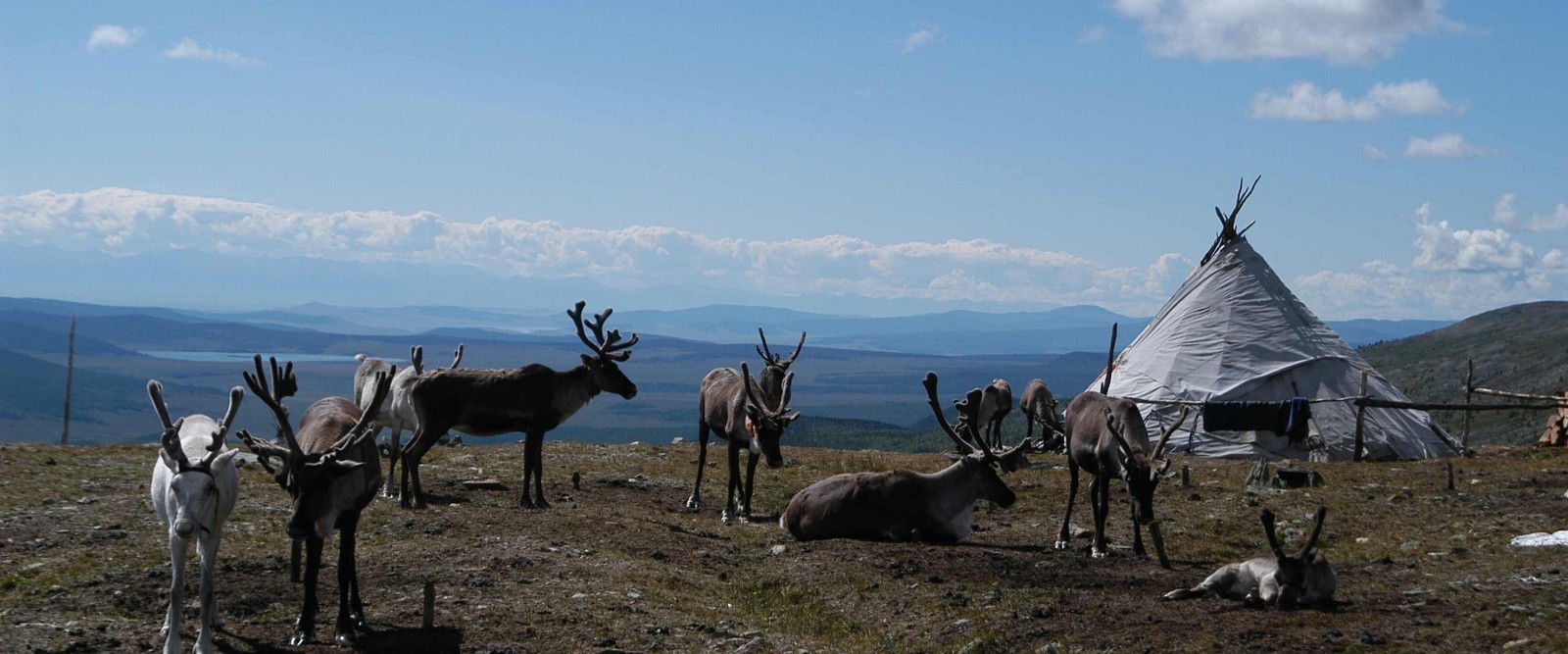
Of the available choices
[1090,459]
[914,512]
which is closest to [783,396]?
[914,512]

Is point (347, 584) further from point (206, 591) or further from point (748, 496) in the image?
point (748, 496)

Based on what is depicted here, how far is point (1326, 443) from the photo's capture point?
103 ft

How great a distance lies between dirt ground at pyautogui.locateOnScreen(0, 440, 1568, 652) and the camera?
11.2 m

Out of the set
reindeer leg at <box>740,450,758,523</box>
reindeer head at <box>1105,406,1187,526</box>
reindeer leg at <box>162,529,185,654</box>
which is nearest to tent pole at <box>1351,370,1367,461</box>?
reindeer head at <box>1105,406,1187,526</box>

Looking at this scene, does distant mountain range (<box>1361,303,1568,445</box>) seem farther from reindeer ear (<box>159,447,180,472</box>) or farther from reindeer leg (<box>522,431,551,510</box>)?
reindeer ear (<box>159,447,180,472</box>)

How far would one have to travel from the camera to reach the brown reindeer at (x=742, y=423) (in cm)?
1970

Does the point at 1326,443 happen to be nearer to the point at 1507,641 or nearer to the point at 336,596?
the point at 1507,641

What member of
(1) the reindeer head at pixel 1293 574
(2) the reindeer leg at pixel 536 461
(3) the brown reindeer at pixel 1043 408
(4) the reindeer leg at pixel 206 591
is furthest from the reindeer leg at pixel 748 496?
(3) the brown reindeer at pixel 1043 408

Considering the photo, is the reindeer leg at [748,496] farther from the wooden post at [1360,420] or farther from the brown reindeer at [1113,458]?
the wooden post at [1360,420]

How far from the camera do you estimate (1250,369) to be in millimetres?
33562

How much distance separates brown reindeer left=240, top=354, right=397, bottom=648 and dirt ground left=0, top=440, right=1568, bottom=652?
0.32m

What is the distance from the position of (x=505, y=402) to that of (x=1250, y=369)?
21.3 m

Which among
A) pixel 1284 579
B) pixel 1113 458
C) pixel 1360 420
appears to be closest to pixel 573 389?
pixel 1113 458

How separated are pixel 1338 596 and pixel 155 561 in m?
12.2
